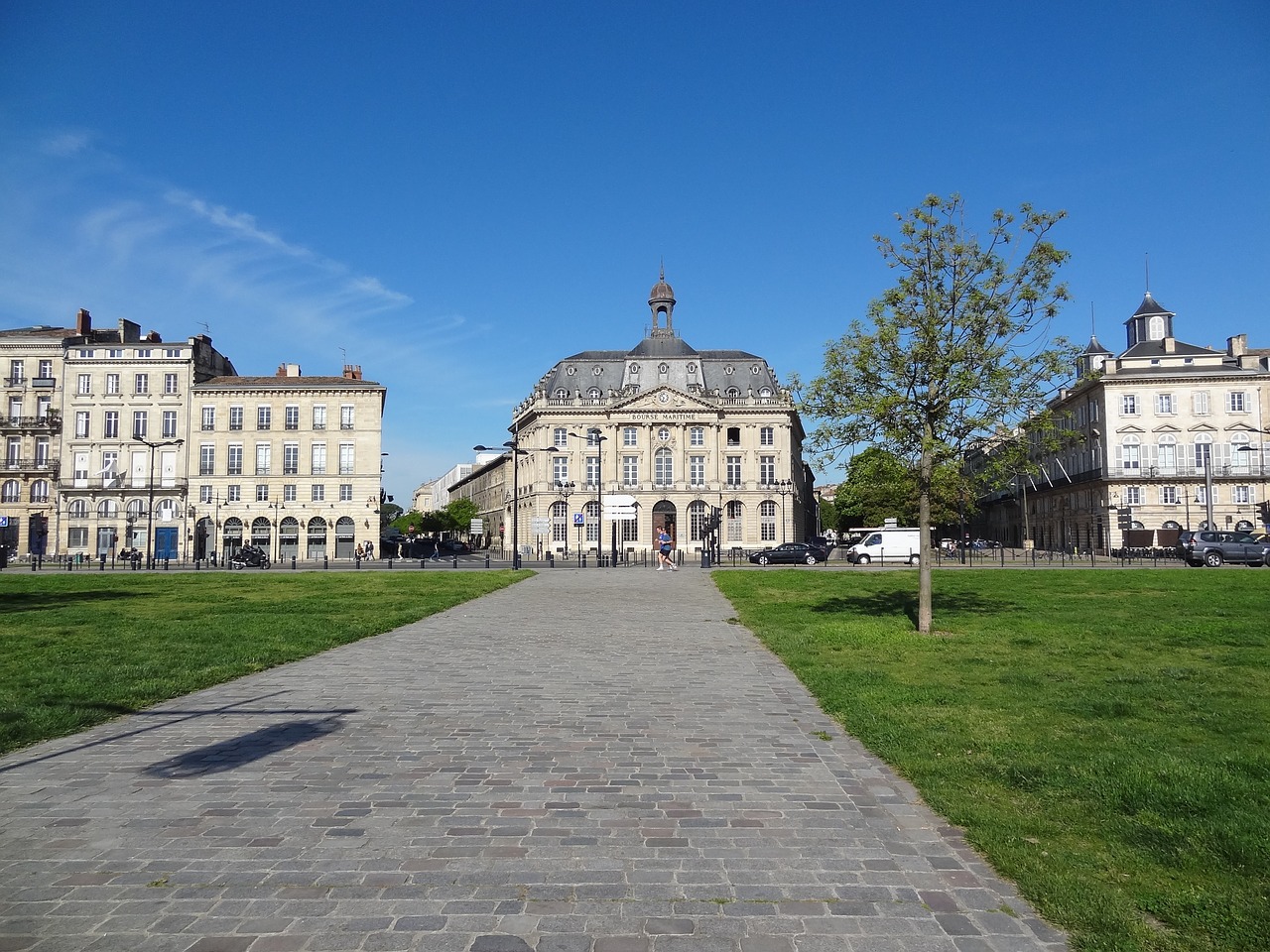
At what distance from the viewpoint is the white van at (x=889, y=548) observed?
165 feet

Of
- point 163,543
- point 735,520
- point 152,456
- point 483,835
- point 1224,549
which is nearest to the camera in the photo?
point 483,835

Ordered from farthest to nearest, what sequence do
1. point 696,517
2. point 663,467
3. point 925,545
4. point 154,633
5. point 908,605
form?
point 663,467, point 696,517, point 908,605, point 925,545, point 154,633

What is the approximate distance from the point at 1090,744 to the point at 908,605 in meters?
13.5

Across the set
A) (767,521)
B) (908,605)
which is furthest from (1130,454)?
(908,605)

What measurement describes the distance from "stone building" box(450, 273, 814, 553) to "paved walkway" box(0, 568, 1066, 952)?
67676mm

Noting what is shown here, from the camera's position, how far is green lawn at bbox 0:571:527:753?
899cm

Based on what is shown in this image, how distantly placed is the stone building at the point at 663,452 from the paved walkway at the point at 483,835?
6768 centimetres

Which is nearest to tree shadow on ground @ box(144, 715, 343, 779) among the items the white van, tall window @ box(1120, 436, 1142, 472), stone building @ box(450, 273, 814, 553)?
the white van

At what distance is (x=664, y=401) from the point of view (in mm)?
77812

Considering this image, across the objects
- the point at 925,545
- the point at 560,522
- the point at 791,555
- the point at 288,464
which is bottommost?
the point at 791,555

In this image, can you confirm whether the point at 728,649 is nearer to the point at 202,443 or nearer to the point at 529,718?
the point at 529,718

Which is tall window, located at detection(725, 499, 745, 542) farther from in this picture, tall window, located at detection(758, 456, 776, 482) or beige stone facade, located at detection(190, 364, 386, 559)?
beige stone facade, located at detection(190, 364, 386, 559)

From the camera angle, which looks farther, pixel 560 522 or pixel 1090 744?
pixel 560 522

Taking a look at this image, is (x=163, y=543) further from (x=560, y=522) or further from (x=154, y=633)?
(x=154, y=633)
